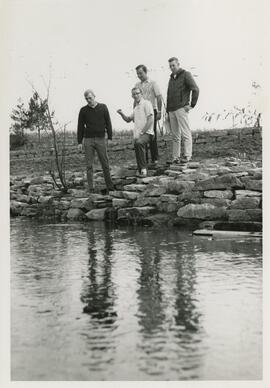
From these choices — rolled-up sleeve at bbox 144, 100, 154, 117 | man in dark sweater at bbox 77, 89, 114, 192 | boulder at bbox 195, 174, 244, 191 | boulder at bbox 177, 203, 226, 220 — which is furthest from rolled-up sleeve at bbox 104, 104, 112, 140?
boulder at bbox 177, 203, 226, 220

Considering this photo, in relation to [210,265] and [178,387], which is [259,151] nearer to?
[210,265]

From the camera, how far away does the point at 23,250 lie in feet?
18.4

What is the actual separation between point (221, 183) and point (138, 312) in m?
4.38

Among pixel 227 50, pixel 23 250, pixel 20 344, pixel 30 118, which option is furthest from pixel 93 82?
pixel 20 344

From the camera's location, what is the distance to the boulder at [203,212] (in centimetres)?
693

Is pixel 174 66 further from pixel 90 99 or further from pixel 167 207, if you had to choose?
pixel 167 207

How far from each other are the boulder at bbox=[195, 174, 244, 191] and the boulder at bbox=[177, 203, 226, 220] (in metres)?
0.45

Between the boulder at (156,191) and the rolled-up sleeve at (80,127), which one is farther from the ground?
the rolled-up sleeve at (80,127)

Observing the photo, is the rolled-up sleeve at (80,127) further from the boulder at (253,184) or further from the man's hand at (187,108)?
the boulder at (253,184)

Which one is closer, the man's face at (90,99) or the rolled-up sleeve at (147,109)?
the man's face at (90,99)

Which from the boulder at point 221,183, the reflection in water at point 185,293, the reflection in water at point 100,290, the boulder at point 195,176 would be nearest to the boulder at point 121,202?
the boulder at point 195,176

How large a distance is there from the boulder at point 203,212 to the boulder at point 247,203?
0.71 feet

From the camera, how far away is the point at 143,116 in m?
8.30

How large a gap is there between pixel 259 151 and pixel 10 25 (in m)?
6.38
